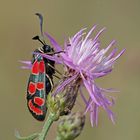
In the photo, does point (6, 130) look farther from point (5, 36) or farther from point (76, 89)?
point (76, 89)

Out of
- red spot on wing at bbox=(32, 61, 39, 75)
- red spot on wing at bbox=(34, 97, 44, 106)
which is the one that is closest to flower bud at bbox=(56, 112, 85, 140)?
red spot on wing at bbox=(34, 97, 44, 106)

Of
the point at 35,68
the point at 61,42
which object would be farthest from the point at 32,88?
the point at 61,42

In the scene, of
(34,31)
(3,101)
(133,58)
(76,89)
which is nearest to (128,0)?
(34,31)

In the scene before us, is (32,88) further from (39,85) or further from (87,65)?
(87,65)

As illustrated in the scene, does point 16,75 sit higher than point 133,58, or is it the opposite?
point 16,75

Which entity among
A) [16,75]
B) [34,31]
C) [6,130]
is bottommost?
[6,130]

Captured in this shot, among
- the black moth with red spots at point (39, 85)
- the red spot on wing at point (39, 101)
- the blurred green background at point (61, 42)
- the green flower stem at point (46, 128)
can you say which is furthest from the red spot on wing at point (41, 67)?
the blurred green background at point (61, 42)

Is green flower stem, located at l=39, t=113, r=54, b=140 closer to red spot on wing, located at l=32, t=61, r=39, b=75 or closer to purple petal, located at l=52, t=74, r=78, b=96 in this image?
purple petal, located at l=52, t=74, r=78, b=96

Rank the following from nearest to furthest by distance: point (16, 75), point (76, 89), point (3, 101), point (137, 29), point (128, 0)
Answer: point (76, 89)
point (3, 101)
point (16, 75)
point (137, 29)
point (128, 0)
